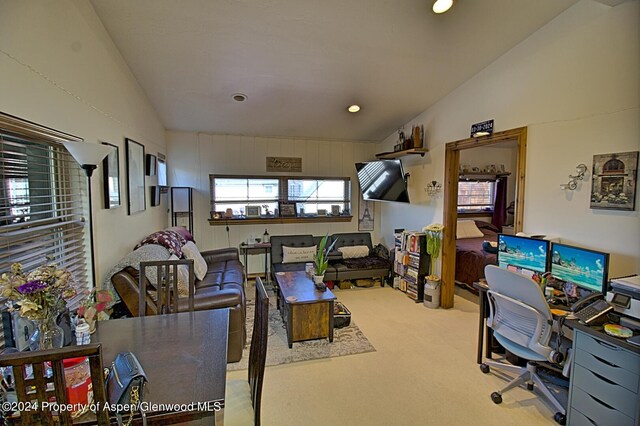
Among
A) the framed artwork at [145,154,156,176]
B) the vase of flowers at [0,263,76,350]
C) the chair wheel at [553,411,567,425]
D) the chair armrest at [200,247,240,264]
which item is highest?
the framed artwork at [145,154,156,176]

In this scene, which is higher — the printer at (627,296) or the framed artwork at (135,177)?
the framed artwork at (135,177)

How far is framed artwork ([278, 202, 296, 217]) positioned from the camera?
18.1 feet

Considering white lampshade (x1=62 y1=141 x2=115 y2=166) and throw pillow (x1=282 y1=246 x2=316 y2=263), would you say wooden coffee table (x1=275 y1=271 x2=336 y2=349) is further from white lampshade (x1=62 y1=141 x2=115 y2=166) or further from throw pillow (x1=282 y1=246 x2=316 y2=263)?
white lampshade (x1=62 y1=141 x2=115 y2=166)

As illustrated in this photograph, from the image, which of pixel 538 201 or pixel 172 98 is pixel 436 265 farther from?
pixel 172 98

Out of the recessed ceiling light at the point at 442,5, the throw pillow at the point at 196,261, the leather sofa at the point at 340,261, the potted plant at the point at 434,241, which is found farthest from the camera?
the leather sofa at the point at 340,261

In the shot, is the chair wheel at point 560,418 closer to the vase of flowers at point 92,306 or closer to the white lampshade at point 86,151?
the vase of flowers at point 92,306

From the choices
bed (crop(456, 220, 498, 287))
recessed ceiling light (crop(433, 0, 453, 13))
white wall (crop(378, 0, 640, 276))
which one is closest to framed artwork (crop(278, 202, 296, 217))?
bed (crop(456, 220, 498, 287))

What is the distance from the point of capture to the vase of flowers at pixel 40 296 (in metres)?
1.20

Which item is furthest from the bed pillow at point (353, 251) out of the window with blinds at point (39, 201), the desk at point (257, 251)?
the window with blinds at point (39, 201)

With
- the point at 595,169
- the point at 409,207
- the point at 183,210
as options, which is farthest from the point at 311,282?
the point at 595,169

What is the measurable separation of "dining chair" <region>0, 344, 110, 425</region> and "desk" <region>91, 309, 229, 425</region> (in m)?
0.30

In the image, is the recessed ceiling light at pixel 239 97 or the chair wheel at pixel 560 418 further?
the recessed ceiling light at pixel 239 97

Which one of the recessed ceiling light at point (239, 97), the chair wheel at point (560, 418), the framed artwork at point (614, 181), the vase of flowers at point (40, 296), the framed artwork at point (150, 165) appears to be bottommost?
the chair wheel at point (560, 418)

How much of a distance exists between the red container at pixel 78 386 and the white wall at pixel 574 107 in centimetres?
328
